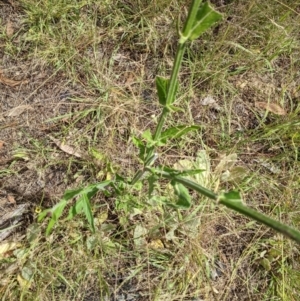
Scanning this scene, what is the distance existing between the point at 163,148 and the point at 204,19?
3.29 feet

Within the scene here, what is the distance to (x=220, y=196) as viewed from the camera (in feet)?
2.85

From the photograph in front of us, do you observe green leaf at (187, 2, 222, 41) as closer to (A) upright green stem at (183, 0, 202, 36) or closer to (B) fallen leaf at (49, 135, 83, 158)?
(A) upright green stem at (183, 0, 202, 36)

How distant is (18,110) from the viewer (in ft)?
6.10

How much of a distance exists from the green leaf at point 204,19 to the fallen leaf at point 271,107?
115 cm

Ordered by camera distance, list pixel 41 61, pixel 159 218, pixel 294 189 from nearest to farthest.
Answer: pixel 159 218, pixel 294 189, pixel 41 61

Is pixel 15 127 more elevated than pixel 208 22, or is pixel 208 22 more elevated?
pixel 208 22

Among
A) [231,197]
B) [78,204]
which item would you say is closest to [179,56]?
[231,197]

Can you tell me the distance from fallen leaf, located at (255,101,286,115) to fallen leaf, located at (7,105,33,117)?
40.8 inches

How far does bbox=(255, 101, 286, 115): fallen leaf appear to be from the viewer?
77.9 inches

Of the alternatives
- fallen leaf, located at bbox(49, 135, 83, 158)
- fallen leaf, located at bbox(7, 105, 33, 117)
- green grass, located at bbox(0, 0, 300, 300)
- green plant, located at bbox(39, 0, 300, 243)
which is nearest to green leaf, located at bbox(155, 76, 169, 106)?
green plant, located at bbox(39, 0, 300, 243)

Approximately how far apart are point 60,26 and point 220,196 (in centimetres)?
141

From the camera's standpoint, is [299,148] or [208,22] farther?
[299,148]

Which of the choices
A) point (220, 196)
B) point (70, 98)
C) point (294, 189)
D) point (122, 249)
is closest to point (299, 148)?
point (294, 189)

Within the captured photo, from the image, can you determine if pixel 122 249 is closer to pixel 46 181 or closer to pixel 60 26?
pixel 46 181
